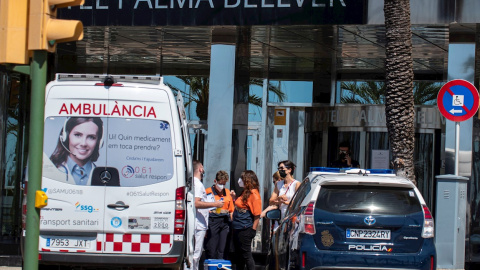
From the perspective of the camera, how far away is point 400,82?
40.1 ft

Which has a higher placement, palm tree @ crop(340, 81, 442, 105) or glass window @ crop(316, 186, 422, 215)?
palm tree @ crop(340, 81, 442, 105)

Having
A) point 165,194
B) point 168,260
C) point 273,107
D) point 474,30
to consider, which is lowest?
point 168,260

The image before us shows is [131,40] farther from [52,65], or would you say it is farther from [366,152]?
[366,152]

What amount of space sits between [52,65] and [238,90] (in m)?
5.15

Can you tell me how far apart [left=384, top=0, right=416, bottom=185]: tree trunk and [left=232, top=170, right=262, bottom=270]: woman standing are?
2208 mm

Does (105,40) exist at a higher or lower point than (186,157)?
higher

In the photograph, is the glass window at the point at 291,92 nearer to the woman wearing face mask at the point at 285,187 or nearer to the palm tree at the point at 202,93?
the palm tree at the point at 202,93

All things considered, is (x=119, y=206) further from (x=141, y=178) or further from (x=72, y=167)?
(x=72, y=167)

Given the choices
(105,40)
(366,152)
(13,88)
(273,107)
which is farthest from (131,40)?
(366,152)

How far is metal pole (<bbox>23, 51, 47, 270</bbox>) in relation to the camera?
19.3 feet

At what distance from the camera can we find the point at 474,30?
1356cm

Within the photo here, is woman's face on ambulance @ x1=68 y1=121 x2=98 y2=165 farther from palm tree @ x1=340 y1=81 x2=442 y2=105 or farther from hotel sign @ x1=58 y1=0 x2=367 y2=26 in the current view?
palm tree @ x1=340 y1=81 x2=442 y2=105

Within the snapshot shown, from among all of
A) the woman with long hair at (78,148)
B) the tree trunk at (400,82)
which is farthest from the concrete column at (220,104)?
the woman with long hair at (78,148)

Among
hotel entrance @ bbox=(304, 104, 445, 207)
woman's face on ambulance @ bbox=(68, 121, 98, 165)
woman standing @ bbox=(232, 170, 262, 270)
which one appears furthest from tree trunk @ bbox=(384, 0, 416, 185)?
hotel entrance @ bbox=(304, 104, 445, 207)
